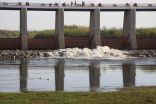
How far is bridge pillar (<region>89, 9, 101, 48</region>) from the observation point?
50.1 metres

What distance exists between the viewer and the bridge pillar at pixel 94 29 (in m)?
50.1

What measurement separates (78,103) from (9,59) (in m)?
26.9

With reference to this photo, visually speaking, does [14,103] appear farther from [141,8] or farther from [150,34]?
[150,34]

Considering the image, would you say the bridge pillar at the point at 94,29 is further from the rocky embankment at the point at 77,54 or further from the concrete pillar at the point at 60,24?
the rocky embankment at the point at 77,54

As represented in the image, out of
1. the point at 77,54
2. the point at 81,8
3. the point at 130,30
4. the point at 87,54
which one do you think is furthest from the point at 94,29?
the point at 77,54

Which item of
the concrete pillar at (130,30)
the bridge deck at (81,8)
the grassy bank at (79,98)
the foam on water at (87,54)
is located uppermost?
the bridge deck at (81,8)

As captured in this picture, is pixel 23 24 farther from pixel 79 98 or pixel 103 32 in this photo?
pixel 79 98

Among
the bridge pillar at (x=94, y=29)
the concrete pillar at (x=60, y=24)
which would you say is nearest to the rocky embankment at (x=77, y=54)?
the bridge pillar at (x=94, y=29)

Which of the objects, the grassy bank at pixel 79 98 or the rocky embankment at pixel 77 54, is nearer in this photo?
the grassy bank at pixel 79 98

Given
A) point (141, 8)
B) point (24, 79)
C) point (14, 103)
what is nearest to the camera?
point (14, 103)

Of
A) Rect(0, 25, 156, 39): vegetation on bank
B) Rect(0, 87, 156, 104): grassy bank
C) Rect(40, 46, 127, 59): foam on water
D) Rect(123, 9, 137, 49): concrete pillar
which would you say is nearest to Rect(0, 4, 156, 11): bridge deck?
Rect(123, 9, 137, 49): concrete pillar

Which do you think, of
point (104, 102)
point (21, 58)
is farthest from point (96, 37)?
point (104, 102)

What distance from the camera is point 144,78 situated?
23516mm

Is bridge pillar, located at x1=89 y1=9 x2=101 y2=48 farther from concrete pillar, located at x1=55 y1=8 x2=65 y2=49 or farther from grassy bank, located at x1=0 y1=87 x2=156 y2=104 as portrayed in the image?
grassy bank, located at x1=0 y1=87 x2=156 y2=104
